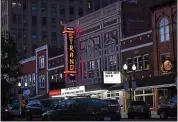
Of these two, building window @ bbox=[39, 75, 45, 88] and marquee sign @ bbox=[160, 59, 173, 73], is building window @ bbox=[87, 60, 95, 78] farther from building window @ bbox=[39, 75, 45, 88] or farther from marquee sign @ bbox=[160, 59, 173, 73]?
building window @ bbox=[39, 75, 45, 88]

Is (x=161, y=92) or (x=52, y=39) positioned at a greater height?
(x=52, y=39)

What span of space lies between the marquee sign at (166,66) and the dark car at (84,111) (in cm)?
1901

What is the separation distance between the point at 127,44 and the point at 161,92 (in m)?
7.18

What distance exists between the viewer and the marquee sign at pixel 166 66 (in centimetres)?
3950

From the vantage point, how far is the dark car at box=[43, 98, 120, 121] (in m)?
20.2

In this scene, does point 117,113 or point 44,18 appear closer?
point 117,113

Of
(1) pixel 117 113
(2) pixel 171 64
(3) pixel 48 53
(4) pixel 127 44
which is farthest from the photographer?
(3) pixel 48 53

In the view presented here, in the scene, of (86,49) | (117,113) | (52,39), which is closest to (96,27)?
(86,49)

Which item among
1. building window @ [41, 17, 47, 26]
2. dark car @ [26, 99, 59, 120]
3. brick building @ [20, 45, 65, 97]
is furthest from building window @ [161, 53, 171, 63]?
building window @ [41, 17, 47, 26]

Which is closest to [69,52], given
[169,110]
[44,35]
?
[169,110]

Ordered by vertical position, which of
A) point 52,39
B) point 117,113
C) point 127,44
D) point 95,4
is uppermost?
point 95,4

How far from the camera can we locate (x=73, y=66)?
54156mm

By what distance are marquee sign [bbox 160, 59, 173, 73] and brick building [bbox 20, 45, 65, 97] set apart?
782 inches

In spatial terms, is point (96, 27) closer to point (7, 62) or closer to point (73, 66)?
point (73, 66)
